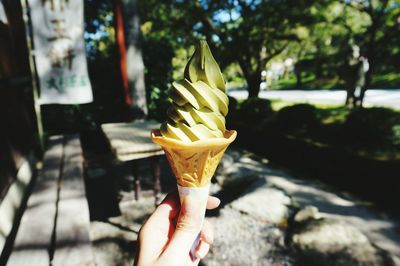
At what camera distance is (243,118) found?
9992mm

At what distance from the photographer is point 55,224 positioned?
2703 mm

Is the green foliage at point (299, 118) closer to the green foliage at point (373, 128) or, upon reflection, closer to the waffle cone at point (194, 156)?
the green foliage at point (373, 128)

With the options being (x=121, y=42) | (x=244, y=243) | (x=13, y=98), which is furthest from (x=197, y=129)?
(x=13, y=98)

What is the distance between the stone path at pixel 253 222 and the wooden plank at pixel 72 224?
1.13 metres

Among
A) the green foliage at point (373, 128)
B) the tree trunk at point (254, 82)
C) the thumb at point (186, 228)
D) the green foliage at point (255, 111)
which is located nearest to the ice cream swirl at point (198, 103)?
the thumb at point (186, 228)

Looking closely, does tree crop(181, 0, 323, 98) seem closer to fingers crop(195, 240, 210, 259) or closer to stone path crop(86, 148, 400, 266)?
stone path crop(86, 148, 400, 266)

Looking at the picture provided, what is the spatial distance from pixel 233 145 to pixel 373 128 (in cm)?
444

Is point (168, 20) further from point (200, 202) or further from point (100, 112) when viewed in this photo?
point (200, 202)

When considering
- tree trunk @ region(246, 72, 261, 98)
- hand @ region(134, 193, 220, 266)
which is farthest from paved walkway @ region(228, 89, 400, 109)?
hand @ region(134, 193, 220, 266)

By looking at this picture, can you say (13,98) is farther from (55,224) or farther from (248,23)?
(248,23)

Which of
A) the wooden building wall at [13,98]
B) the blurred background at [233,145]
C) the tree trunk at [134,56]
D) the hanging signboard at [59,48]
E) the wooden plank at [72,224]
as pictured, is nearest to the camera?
the wooden plank at [72,224]

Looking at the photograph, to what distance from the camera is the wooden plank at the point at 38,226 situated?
2.16m

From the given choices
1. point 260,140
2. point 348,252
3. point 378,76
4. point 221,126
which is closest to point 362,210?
point 348,252

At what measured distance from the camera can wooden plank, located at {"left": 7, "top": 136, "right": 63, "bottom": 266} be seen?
7.07 feet
